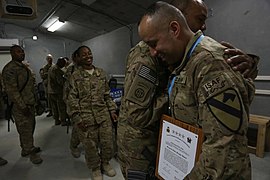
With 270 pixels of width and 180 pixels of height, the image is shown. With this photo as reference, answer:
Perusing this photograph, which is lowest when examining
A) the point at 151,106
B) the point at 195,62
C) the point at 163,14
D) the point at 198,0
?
the point at 151,106

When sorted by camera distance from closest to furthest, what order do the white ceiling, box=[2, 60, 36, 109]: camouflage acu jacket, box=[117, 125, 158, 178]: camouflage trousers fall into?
box=[117, 125, 158, 178]: camouflage trousers
box=[2, 60, 36, 109]: camouflage acu jacket
the white ceiling

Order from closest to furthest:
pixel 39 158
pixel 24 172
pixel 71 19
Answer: pixel 24 172 < pixel 39 158 < pixel 71 19

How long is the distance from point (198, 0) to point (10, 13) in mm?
2185

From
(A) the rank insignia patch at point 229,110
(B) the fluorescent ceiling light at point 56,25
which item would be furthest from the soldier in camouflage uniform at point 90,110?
(B) the fluorescent ceiling light at point 56,25

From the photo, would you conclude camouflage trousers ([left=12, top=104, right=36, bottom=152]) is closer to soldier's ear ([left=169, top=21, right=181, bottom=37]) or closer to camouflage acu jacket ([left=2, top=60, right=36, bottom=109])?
camouflage acu jacket ([left=2, top=60, right=36, bottom=109])

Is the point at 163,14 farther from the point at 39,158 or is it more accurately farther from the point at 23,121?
the point at 39,158

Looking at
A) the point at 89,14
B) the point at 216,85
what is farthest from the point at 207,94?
the point at 89,14

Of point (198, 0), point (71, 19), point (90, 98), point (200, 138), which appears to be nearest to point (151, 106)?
point (200, 138)

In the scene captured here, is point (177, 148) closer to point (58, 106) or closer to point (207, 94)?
point (207, 94)

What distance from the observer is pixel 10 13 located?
7.60 ft

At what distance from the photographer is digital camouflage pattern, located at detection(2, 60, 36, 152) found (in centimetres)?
269

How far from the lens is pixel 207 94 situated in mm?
666

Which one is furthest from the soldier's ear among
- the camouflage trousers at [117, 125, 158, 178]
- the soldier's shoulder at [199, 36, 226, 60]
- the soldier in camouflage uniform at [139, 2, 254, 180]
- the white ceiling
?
the white ceiling

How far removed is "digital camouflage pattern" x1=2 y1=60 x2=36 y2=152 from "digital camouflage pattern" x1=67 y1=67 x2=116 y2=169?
2.80 ft
